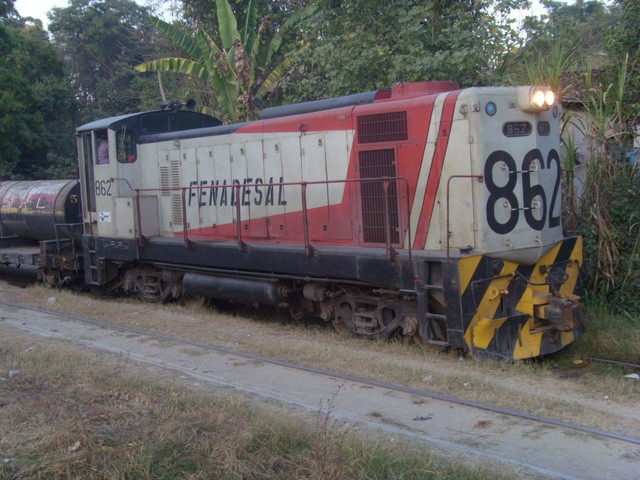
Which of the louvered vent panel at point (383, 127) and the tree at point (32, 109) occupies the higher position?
the tree at point (32, 109)

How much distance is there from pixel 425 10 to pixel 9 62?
15.6m

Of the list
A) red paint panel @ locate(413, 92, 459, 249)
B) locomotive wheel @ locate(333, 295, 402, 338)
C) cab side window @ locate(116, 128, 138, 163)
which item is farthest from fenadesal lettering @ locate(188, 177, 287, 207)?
red paint panel @ locate(413, 92, 459, 249)

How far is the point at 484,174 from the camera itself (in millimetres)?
7160

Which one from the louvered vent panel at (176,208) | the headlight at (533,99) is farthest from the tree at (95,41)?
the headlight at (533,99)

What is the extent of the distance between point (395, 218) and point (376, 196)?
15.5 inches

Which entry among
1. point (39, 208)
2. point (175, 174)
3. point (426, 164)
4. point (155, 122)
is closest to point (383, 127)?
point (426, 164)

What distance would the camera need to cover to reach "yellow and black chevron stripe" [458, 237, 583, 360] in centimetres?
702

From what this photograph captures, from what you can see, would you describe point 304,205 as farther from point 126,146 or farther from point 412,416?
point 126,146

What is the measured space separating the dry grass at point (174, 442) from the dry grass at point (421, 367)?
1.46m

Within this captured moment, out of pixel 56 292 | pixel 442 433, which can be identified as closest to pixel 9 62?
pixel 56 292

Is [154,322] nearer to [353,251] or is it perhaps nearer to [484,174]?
[353,251]

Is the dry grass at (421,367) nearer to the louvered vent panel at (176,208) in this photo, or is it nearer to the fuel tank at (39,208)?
the louvered vent panel at (176,208)

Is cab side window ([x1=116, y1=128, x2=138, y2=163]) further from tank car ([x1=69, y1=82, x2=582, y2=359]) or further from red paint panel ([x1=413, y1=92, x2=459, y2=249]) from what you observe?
red paint panel ([x1=413, y1=92, x2=459, y2=249])

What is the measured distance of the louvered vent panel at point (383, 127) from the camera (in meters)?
7.80
